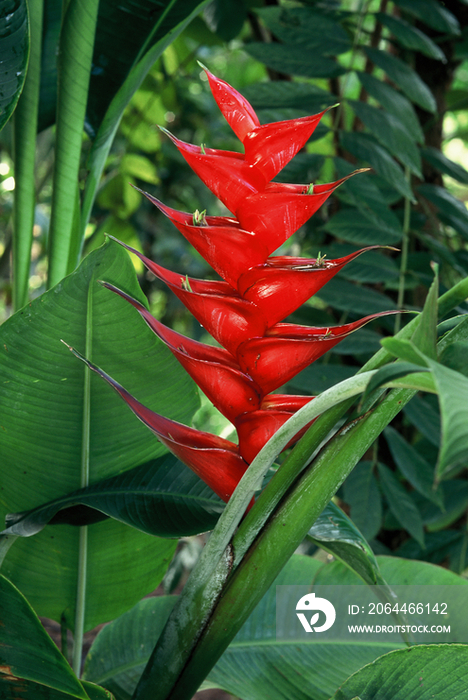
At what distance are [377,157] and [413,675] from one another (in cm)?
55

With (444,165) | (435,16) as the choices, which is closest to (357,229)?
(444,165)

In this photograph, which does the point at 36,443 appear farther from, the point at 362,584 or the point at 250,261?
the point at 362,584

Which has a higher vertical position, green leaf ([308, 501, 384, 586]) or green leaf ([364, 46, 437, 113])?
green leaf ([364, 46, 437, 113])

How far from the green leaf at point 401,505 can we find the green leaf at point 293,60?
0.51 metres

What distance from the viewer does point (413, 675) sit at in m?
0.35

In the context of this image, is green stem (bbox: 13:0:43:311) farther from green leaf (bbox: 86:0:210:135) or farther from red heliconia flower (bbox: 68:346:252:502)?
red heliconia flower (bbox: 68:346:252:502)

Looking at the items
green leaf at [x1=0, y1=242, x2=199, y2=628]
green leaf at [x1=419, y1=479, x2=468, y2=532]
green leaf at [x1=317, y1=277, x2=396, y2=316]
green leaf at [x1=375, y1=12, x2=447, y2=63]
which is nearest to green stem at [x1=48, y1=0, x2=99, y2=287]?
green leaf at [x1=0, y1=242, x2=199, y2=628]

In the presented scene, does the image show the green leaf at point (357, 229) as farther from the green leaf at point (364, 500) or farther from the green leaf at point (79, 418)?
the green leaf at point (79, 418)

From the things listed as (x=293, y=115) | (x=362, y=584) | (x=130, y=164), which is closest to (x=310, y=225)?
(x=293, y=115)

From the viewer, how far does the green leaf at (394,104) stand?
2.21ft

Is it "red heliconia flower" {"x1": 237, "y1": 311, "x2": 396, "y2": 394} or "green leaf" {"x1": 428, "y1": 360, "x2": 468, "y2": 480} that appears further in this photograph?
"red heliconia flower" {"x1": 237, "y1": 311, "x2": 396, "y2": 394}

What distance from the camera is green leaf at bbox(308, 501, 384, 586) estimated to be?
33 centimetres

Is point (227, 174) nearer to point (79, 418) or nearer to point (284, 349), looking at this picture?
point (284, 349)

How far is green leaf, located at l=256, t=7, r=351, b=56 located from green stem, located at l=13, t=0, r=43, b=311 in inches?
12.0
